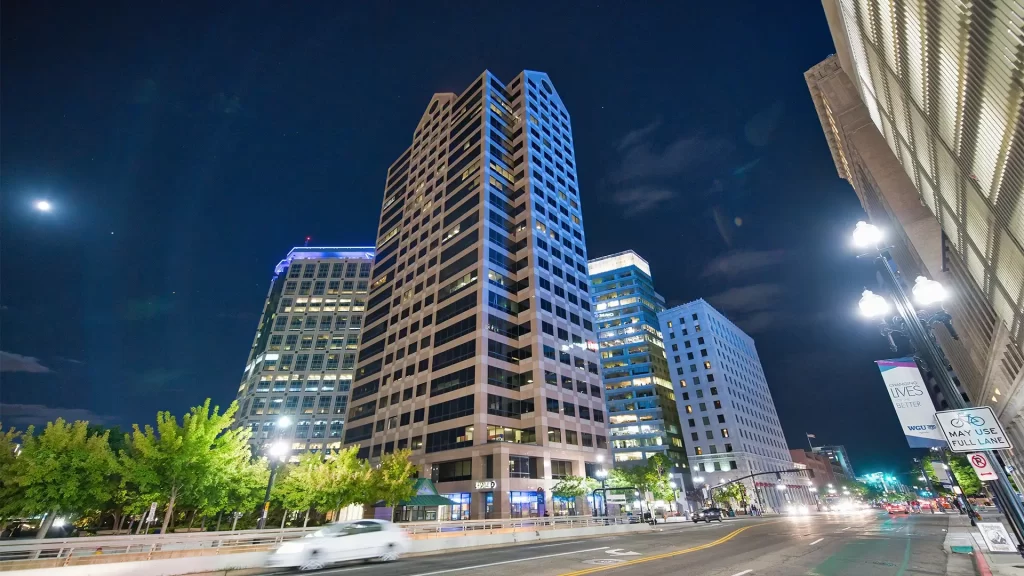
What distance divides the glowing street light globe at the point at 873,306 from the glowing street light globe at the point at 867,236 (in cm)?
158

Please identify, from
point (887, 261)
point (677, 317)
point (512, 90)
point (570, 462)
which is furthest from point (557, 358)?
point (677, 317)

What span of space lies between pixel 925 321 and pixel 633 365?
103 m

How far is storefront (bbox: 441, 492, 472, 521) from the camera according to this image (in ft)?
153

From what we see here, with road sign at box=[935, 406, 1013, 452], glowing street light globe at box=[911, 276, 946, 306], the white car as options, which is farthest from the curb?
the white car

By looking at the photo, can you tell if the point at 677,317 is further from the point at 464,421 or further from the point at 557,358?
the point at 464,421

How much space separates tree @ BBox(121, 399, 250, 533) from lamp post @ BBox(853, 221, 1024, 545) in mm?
27122

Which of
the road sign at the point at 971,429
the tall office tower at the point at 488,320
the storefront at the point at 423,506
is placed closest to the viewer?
the road sign at the point at 971,429

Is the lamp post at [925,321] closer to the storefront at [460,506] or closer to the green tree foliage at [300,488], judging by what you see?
the green tree foliage at [300,488]

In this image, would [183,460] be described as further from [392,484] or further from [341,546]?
[392,484]

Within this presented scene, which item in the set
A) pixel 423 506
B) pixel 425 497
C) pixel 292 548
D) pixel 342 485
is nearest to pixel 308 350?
pixel 423 506

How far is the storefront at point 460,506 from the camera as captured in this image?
46.6 metres

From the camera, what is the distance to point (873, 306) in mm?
11414

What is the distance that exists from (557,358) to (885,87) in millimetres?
46873

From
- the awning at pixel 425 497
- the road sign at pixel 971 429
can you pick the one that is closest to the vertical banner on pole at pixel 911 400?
the road sign at pixel 971 429
